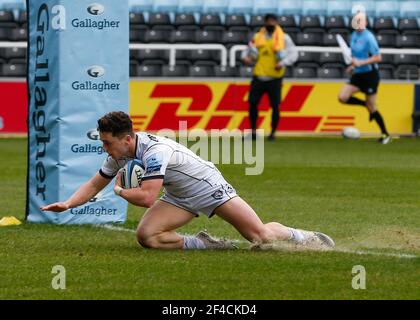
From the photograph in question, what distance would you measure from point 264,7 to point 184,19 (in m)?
3.12

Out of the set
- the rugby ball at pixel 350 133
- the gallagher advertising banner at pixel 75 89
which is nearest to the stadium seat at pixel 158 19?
the rugby ball at pixel 350 133

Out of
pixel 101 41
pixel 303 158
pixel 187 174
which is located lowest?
pixel 303 158

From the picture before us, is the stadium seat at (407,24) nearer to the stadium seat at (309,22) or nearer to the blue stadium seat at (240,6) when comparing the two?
the stadium seat at (309,22)

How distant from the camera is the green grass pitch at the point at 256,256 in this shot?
27.7 ft

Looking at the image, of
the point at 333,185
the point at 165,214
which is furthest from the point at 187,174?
the point at 333,185

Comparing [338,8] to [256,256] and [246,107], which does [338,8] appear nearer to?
[246,107]

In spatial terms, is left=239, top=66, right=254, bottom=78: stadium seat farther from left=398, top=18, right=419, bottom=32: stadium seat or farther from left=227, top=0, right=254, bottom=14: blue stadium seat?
left=398, top=18, right=419, bottom=32: stadium seat

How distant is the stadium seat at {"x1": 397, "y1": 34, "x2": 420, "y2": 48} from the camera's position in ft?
100

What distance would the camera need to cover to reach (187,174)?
1028 centimetres

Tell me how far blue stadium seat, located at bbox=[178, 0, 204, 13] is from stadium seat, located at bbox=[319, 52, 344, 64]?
424cm

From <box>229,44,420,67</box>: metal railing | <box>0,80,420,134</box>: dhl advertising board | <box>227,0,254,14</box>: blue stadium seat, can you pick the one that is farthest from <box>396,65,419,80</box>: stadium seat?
<box>227,0,254,14</box>: blue stadium seat

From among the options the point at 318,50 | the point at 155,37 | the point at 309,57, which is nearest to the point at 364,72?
the point at 318,50
